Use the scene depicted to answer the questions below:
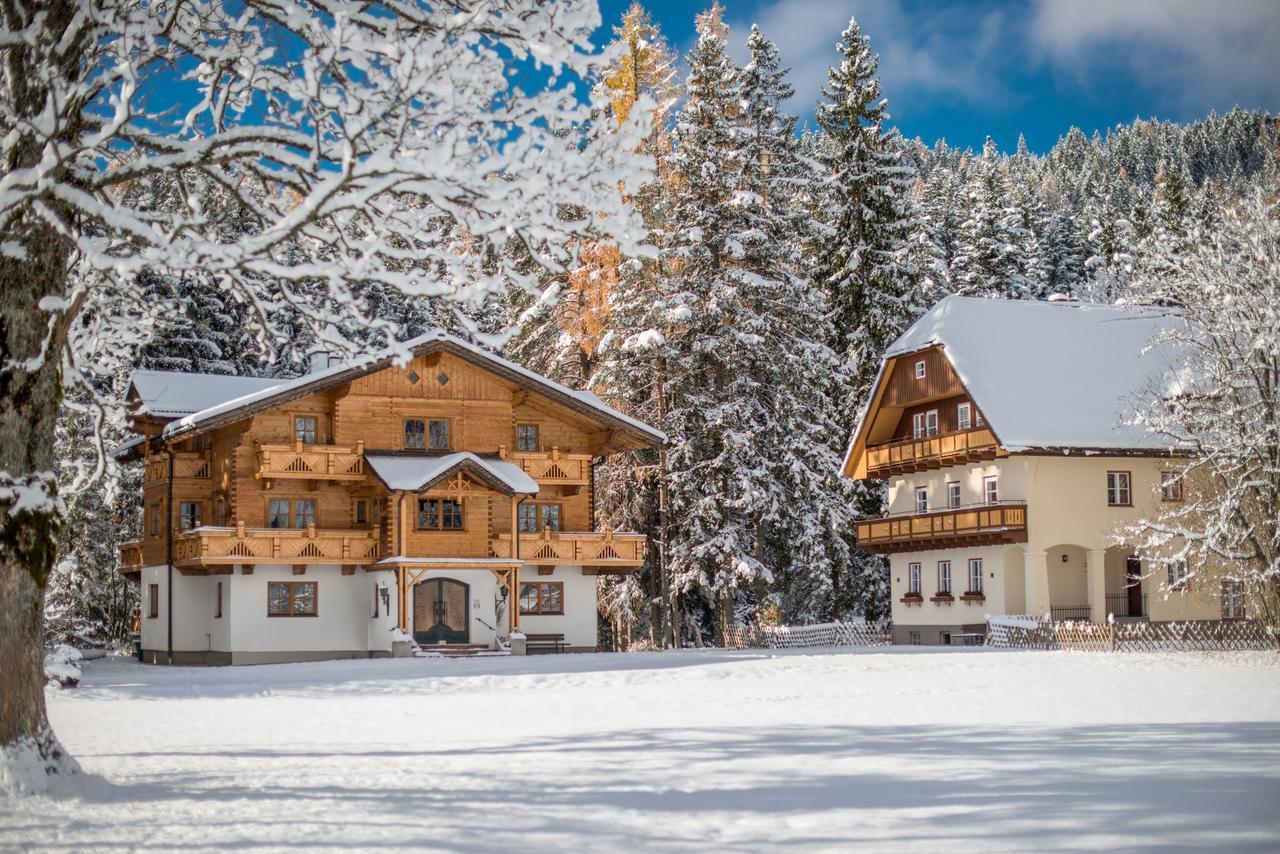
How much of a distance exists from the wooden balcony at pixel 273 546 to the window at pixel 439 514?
1.57 metres

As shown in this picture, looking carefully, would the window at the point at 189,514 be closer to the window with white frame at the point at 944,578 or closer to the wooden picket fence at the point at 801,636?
the wooden picket fence at the point at 801,636

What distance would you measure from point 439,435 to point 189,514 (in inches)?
339

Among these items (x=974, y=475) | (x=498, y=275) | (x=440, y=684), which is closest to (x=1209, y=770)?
(x=498, y=275)

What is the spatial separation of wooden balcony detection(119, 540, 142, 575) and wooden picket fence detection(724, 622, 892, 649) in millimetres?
19540

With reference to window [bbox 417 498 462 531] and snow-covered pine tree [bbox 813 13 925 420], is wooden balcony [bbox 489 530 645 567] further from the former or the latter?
snow-covered pine tree [bbox 813 13 925 420]

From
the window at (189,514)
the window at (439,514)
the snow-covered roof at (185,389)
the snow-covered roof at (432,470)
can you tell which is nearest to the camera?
the snow-covered roof at (432,470)

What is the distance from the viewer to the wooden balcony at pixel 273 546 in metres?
40.7

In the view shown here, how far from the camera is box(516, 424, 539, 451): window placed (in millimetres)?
46281

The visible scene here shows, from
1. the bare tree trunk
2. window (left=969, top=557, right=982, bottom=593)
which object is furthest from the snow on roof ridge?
the bare tree trunk

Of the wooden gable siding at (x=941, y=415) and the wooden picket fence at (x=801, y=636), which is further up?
the wooden gable siding at (x=941, y=415)

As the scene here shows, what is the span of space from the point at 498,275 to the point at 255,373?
5003 centimetres

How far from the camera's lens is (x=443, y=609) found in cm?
4338

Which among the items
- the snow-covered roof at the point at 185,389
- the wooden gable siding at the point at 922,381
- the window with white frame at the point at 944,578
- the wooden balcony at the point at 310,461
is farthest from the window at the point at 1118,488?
the snow-covered roof at the point at 185,389

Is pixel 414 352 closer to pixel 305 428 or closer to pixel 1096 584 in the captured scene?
pixel 305 428
